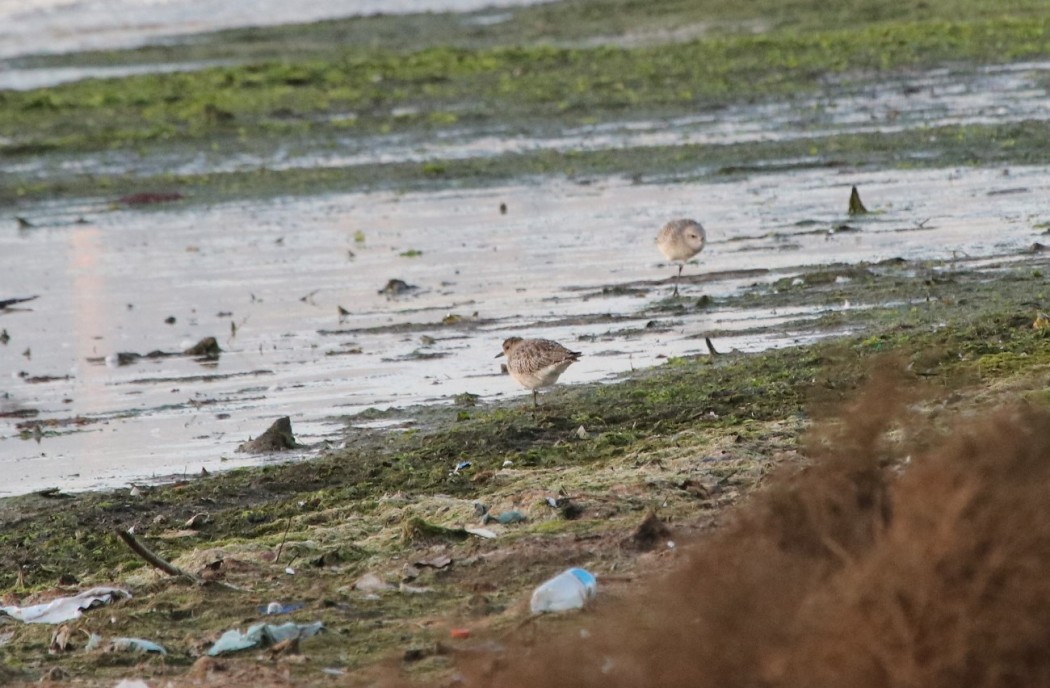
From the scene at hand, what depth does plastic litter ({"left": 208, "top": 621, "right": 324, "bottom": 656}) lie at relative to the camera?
21.2ft

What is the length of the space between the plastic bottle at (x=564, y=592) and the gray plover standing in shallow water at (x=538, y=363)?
4.16 meters

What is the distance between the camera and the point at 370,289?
1644 cm

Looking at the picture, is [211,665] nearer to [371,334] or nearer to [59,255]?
[371,334]

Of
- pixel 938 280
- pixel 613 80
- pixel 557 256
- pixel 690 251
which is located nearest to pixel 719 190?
pixel 557 256

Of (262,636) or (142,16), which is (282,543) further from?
(142,16)

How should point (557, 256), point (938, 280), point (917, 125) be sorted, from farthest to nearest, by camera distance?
1. point (917, 125)
2. point (557, 256)
3. point (938, 280)

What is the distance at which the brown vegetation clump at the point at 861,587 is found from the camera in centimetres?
367

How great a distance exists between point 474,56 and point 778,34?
619 cm

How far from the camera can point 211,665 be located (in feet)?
20.6

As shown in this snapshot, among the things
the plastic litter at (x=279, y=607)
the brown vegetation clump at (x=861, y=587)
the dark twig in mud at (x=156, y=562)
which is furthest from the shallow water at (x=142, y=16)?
the brown vegetation clump at (x=861, y=587)

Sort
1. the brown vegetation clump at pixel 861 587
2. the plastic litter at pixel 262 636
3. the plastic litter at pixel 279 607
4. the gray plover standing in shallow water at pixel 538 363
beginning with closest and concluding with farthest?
the brown vegetation clump at pixel 861 587 → the plastic litter at pixel 262 636 → the plastic litter at pixel 279 607 → the gray plover standing in shallow water at pixel 538 363

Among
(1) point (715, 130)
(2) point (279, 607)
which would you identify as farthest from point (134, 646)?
(1) point (715, 130)

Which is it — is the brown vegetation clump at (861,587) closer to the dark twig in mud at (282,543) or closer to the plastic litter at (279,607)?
the plastic litter at (279,607)

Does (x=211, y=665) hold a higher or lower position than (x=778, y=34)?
lower
